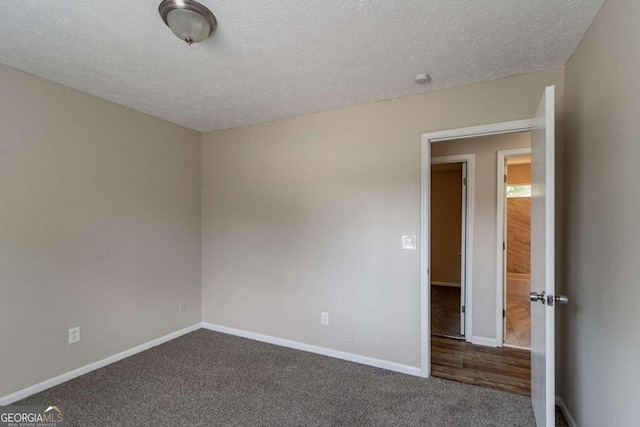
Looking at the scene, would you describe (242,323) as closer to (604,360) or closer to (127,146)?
(127,146)

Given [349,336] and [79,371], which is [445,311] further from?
[79,371]

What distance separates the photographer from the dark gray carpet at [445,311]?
3.78 metres

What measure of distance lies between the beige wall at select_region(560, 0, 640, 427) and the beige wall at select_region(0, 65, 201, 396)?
356cm

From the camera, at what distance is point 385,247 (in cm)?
278

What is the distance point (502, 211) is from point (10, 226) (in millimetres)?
4323

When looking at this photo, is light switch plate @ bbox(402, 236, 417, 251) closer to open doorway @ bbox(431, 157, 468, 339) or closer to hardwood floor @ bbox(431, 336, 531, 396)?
hardwood floor @ bbox(431, 336, 531, 396)

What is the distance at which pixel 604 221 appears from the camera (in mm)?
1531

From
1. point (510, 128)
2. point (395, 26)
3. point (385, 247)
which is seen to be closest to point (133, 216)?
point (385, 247)

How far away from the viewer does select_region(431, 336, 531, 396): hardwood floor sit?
255 cm

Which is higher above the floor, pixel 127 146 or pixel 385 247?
pixel 127 146

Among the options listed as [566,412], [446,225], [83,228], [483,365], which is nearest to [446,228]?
[446,225]

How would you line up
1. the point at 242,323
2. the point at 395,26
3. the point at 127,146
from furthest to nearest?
the point at 242,323, the point at 127,146, the point at 395,26

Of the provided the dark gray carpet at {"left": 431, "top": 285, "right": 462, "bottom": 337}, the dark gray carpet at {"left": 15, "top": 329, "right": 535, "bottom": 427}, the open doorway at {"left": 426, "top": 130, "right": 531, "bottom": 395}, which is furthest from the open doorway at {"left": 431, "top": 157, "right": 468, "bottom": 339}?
the dark gray carpet at {"left": 15, "top": 329, "right": 535, "bottom": 427}

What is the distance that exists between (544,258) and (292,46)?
1897 millimetres
